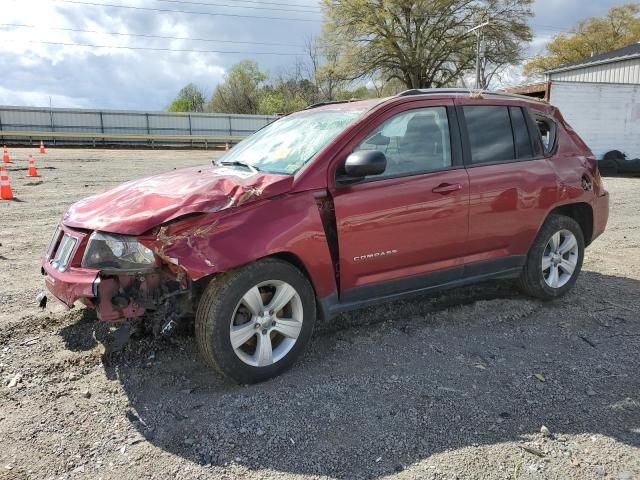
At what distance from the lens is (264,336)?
3.44m

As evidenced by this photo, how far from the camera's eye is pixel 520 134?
4789 millimetres

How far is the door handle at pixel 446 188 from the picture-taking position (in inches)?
161

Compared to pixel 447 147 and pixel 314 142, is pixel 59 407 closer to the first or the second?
pixel 314 142

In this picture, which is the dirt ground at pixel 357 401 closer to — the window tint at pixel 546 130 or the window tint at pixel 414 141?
the window tint at pixel 414 141

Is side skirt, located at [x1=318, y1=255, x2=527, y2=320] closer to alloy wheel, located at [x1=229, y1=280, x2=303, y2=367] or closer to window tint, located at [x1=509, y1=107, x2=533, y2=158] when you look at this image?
alloy wheel, located at [x1=229, y1=280, x2=303, y2=367]

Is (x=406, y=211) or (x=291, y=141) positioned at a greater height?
(x=291, y=141)

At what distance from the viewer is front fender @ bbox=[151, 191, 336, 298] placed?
313cm


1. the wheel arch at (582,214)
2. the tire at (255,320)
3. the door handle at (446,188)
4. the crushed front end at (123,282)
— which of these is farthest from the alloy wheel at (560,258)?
the crushed front end at (123,282)

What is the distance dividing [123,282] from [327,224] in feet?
4.40

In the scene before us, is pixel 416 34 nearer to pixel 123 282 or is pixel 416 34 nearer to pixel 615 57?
pixel 615 57

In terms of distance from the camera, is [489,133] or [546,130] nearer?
[489,133]

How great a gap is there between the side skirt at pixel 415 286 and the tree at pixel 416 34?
120 ft

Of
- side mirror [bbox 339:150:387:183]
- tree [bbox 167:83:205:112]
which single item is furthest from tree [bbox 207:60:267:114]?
side mirror [bbox 339:150:387:183]

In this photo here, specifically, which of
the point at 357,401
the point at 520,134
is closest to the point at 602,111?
the point at 520,134
